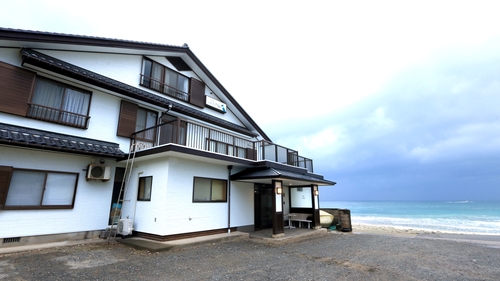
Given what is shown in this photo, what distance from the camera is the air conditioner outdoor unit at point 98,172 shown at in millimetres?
7934

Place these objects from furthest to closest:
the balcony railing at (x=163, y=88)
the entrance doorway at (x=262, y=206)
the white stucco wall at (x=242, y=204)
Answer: the entrance doorway at (x=262, y=206), the balcony railing at (x=163, y=88), the white stucco wall at (x=242, y=204)

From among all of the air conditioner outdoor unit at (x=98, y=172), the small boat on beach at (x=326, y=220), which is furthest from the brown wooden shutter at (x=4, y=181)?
the small boat on beach at (x=326, y=220)

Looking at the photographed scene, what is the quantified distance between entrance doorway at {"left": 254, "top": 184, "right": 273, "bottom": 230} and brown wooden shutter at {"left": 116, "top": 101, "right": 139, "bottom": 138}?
6.18 metres

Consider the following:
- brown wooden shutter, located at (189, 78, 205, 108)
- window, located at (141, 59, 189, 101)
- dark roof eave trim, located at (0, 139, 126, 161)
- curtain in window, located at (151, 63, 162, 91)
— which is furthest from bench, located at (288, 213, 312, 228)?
curtain in window, located at (151, 63, 162, 91)

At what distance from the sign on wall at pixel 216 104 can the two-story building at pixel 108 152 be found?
1634 millimetres

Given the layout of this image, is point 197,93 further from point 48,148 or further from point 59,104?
point 48,148

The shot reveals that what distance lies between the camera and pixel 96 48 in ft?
28.7

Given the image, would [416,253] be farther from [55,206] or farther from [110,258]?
[55,206]

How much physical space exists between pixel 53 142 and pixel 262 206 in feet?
28.8

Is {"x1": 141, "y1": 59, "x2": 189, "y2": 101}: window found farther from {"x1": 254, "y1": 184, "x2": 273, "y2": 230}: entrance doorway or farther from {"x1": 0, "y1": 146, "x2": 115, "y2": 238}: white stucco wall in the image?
{"x1": 254, "y1": 184, "x2": 273, "y2": 230}: entrance doorway

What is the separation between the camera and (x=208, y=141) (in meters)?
9.39

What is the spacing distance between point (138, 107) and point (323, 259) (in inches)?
347

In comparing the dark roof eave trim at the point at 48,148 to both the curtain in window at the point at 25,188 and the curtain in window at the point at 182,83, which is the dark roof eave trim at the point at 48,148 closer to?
the curtain in window at the point at 25,188

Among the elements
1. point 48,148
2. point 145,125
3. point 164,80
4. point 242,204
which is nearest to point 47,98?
point 48,148
